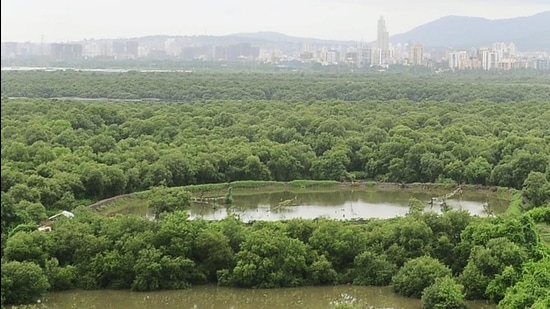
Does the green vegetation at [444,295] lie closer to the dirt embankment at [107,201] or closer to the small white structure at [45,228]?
the small white structure at [45,228]

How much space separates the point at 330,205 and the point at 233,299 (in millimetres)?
9080

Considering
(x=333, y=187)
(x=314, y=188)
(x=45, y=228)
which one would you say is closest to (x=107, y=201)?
(x=45, y=228)

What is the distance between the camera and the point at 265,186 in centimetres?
2277

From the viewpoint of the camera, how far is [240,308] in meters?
11.7

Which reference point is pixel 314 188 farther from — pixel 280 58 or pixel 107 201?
pixel 280 58

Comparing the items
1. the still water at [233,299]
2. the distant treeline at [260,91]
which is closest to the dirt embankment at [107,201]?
the still water at [233,299]

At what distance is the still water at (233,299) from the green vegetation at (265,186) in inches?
8.5

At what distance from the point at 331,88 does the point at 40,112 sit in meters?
23.3

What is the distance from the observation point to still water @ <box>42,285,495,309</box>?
11781mm

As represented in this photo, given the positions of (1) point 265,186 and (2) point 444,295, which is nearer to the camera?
(2) point 444,295

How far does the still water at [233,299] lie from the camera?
1178 cm

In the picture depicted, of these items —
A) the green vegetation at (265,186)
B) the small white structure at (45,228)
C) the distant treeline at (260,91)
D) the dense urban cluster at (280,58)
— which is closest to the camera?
the green vegetation at (265,186)

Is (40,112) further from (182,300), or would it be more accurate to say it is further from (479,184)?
(182,300)

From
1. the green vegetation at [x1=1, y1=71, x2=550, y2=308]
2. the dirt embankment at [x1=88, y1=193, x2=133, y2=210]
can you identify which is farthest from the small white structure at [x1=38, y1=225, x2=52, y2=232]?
the dirt embankment at [x1=88, y1=193, x2=133, y2=210]
